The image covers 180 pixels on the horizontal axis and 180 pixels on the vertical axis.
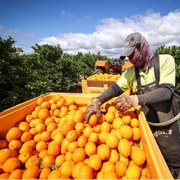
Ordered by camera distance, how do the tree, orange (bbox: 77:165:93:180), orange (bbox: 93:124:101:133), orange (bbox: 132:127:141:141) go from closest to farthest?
orange (bbox: 77:165:93:180)
orange (bbox: 132:127:141:141)
orange (bbox: 93:124:101:133)
the tree

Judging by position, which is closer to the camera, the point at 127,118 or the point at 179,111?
the point at 127,118

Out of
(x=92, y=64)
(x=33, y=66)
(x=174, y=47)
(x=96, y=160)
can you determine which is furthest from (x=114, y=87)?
(x=92, y=64)

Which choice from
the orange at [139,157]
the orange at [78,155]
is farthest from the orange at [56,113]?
the orange at [139,157]

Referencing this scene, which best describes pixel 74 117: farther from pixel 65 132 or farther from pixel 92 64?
pixel 92 64

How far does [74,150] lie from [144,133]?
3.01 ft

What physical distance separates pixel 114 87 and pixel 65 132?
1273 mm

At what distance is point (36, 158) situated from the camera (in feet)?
4.67

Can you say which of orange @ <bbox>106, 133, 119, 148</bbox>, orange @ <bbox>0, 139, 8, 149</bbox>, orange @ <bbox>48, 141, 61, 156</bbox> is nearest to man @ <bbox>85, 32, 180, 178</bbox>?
orange @ <bbox>106, 133, 119, 148</bbox>

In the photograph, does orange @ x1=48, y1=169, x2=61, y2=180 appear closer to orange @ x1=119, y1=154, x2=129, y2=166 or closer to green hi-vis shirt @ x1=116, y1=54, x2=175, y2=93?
orange @ x1=119, y1=154, x2=129, y2=166

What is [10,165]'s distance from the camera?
A: 4.18 feet

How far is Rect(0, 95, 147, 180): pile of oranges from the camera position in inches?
48.4

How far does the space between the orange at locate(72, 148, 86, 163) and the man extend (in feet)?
1.57

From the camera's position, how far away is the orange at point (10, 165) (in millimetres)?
1258

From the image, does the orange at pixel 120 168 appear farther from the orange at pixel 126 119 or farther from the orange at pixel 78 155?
the orange at pixel 126 119
